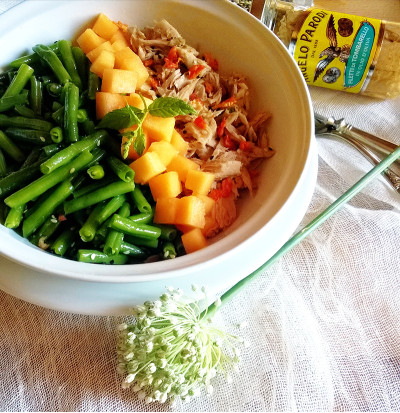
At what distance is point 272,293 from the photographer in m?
1.61

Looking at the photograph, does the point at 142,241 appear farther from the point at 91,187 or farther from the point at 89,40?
the point at 89,40

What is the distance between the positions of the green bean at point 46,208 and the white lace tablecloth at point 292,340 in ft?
0.80

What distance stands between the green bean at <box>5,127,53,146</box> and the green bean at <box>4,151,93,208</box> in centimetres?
15

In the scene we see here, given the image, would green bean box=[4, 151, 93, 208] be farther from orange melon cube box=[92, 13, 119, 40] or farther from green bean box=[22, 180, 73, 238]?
orange melon cube box=[92, 13, 119, 40]

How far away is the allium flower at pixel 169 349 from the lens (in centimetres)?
122

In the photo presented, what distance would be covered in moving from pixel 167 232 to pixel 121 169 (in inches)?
9.6

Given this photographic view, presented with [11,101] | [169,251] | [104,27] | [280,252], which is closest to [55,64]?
[11,101]

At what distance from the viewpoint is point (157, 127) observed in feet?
5.15

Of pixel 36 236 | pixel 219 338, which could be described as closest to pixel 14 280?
pixel 36 236

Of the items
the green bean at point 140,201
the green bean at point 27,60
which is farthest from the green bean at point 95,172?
the green bean at point 27,60

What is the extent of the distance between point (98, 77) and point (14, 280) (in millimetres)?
770

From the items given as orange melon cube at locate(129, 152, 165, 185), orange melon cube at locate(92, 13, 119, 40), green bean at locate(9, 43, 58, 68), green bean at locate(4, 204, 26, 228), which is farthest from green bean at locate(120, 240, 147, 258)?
orange melon cube at locate(92, 13, 119, 40)

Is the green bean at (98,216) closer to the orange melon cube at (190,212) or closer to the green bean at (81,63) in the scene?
the orange melon cube at (190,212)

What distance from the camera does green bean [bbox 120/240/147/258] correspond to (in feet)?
4.84
